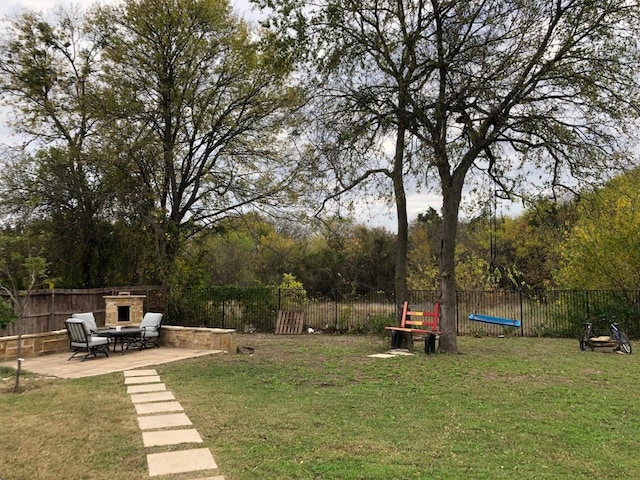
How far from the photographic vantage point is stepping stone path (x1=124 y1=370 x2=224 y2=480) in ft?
12.9

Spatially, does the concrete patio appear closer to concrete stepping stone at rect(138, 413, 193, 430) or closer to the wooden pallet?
concrete stepping stone at rect(138, 413, 193, 430)

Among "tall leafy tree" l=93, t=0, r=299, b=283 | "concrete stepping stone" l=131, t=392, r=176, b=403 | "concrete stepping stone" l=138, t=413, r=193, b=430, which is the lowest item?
"concrete stepping stone" l=131, t=392, r=176, b=403

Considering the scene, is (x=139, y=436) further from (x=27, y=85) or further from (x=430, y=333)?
(x=27, y=85)

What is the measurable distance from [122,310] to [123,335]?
231cm

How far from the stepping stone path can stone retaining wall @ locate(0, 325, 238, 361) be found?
3818 mm

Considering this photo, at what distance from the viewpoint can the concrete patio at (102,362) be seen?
884cm

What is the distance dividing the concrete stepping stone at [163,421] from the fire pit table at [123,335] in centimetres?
594

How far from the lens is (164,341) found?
1262 cm

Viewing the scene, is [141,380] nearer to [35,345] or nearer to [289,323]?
[35,345]

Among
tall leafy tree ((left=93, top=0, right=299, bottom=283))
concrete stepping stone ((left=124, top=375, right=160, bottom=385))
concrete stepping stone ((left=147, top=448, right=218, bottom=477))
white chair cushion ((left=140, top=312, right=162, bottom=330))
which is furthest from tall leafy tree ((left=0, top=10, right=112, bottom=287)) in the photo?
concrete stepping stone ((left=147, top=448, right=218, bottom=477))

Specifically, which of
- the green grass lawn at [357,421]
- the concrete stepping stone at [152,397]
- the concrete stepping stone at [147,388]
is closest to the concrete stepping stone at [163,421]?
the green grass lawn at [357,421]

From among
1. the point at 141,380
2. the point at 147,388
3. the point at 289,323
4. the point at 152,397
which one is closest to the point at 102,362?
the point at 141,380

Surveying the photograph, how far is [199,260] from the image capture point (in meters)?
19.2

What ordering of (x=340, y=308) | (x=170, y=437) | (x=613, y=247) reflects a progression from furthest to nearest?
1. (x=340, y=308)
2. (x=613, y=247)
3. (x=170, y=437)
